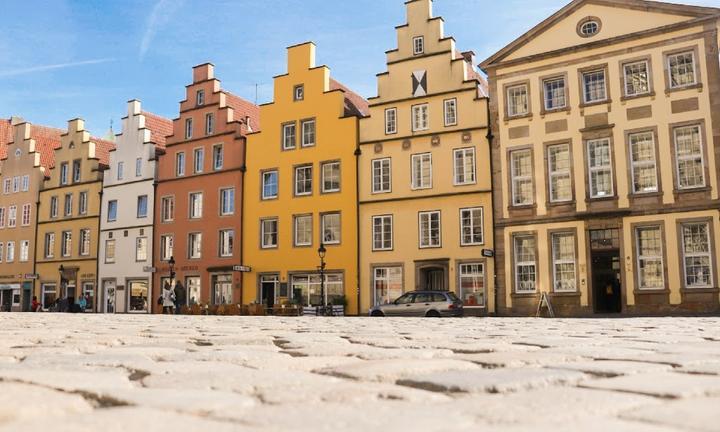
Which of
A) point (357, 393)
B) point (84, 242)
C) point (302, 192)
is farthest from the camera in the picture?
point (84, 242)

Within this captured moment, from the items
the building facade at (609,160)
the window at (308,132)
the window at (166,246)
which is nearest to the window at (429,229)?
the building facade at (609,160)

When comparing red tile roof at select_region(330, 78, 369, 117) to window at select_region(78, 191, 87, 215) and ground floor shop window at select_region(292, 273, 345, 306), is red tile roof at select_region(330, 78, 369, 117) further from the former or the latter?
window at select_region(78, 191, 87, 215)

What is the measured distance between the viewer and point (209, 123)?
129 feet

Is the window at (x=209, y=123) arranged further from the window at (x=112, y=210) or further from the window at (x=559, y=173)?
the window at (x=559, y=173)

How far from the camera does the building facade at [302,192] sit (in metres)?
33.7

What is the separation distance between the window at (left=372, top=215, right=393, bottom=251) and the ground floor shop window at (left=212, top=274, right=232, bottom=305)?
8.60m

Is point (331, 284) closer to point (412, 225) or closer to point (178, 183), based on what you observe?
point (412, 225)

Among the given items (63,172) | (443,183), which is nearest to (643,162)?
(443,183)

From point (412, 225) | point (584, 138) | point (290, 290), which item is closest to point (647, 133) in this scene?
point (584, 138)

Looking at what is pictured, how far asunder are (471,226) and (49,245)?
1161 inches

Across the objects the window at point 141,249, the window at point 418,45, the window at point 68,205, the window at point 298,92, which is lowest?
the window at point 141,249

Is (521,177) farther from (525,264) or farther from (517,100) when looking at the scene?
(525,264)

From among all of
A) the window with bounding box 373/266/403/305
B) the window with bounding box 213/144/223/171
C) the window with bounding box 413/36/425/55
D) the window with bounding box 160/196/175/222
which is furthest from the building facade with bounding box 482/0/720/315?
the window with bounding box 160/196/175/222

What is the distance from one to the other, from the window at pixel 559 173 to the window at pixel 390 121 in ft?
24.7
